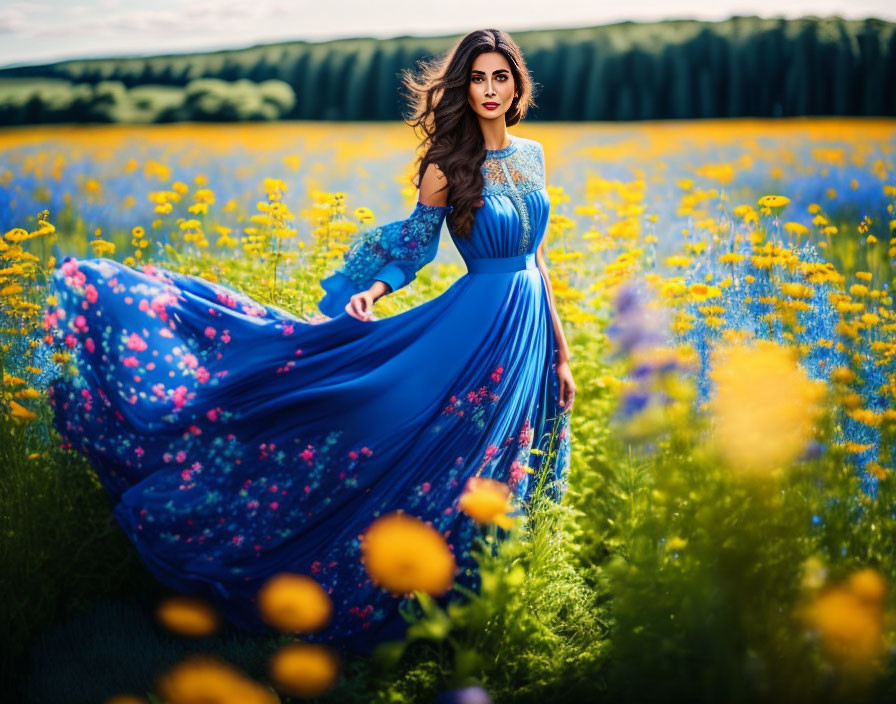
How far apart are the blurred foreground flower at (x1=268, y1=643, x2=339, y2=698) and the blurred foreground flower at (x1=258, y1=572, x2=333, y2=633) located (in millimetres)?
61

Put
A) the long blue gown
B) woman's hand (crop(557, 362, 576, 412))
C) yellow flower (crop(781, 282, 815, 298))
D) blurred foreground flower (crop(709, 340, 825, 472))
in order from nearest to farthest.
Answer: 1. blurred foreground flower (crop(709, 340, 825, 472))
2. the long blue gown
3. woman's hand (crop(557, 362, 576, 412))
4. yellow flower (crop(781, 282, 815, 298))

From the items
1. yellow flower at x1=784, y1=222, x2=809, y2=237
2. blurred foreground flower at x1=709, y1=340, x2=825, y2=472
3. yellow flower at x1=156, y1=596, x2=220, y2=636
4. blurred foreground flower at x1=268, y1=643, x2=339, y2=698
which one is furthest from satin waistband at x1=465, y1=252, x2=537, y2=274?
yellow flower at x1=784, y1=222, x2=809, y2=237

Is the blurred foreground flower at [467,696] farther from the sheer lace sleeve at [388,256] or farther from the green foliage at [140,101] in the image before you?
the green foliage at [140,101]

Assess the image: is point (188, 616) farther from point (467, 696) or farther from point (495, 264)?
point (495, 264)

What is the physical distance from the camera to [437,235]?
7.28ft

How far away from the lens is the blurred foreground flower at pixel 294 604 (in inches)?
80.4

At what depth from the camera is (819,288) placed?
114 inches

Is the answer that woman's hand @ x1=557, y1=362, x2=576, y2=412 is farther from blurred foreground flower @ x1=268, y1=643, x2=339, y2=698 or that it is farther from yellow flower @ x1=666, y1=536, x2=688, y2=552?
blurred foreground flower @ x1=268, y1=643, x2=339, y2=698

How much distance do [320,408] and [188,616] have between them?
692mm

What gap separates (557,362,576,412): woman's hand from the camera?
233 centimetres

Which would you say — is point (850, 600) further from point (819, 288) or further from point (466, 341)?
point (819, 288)

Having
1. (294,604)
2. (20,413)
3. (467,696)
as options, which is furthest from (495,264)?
(20,413)

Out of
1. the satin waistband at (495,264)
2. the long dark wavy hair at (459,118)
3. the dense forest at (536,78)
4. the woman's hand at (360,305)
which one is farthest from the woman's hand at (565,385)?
the dense forest at (536,78)

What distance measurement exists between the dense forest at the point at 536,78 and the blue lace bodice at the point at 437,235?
8.01 ft
